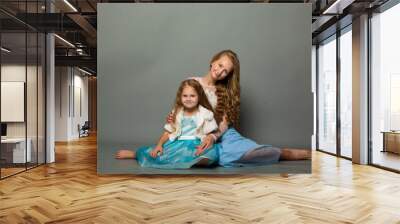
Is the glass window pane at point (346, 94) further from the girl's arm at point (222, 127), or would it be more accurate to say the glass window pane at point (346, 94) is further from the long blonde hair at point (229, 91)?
the girl's arm at point (222, 127)

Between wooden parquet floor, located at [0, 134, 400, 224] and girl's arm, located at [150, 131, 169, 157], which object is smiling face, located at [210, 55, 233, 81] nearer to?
girl's arm, located at [150, 131, 169, 157]

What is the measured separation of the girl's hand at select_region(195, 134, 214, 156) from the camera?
21.6ft

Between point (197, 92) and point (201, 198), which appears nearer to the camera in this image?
point (201, 198)

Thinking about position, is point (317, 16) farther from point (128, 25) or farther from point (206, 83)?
point (128, 25)

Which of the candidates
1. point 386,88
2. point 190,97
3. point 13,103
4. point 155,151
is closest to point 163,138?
point 155,151

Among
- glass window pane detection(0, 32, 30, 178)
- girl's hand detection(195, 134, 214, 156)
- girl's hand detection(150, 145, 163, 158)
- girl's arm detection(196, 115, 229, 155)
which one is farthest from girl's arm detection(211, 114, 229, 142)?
glass window pane detection(0, 32, 30, 178)

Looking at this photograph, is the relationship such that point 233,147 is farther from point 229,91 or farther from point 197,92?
point 197,92

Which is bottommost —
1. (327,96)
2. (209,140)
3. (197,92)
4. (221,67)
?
(209,140)

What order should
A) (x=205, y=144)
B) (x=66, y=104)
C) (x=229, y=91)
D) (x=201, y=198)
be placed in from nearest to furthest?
(x=201, y=198) → (x=205, y=144) → (x=229, y=91) → (x=66, y=104)

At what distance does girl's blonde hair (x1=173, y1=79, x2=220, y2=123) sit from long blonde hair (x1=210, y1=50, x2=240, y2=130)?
210mm

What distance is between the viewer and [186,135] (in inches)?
260

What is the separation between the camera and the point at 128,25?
6.71 meters

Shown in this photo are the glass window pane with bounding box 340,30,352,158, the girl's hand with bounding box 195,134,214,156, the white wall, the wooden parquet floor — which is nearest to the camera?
the wooden parquet floor

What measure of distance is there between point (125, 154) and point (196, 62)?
6.34 ft
